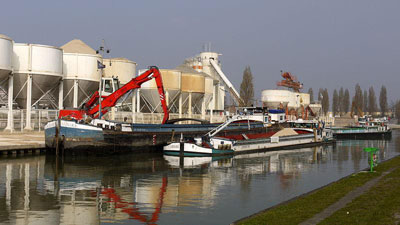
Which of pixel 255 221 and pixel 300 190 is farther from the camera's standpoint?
pixel 300 190

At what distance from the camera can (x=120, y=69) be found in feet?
206

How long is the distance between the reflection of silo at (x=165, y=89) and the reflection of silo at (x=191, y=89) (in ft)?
12.0

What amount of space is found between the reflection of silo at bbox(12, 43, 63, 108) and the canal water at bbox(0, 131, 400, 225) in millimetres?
16018

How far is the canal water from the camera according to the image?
59.6ft

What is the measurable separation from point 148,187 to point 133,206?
538cm

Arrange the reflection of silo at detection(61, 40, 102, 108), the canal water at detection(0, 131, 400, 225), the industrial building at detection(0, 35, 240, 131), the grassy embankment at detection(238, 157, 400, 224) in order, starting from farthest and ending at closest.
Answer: the reflection of silo at detection(61, 40, 102, 108) → the industrial building at detection(0, 35, 240, 131) → the canal water at detection(0, 131, 400, 225) → the grassy embankment at detection(238, 157, 400, 224)

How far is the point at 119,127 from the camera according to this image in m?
42.5

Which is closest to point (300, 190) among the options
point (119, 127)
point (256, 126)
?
point (119, 127)

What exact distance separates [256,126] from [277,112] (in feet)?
36.1

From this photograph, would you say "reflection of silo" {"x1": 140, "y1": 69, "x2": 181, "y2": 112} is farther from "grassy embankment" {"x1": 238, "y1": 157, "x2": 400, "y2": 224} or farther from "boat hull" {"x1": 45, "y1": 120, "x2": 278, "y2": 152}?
"grassy embankment" {"x1": 238, "y1": 157, "x2": 400, "y2": 224}

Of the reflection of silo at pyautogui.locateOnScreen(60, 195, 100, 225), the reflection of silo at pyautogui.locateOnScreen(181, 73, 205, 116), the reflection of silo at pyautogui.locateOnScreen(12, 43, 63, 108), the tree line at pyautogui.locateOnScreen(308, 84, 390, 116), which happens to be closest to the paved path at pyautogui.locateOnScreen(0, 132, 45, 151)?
the reflection of silo at pyautogui.locateOnScreen(12, 43, 63, 108)

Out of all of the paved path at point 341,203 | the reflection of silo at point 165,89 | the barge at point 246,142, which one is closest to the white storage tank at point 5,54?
the barge at point 246,142

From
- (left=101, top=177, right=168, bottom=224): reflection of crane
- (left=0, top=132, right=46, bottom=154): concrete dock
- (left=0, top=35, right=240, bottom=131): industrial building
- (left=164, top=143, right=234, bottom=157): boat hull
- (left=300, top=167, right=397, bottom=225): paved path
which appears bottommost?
(left=101, top=177, right=168, bottom=224): reflection of crane

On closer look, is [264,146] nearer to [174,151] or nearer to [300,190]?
[174,151]
